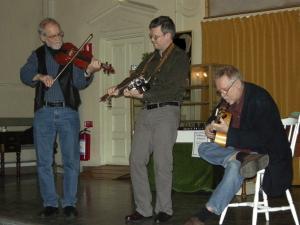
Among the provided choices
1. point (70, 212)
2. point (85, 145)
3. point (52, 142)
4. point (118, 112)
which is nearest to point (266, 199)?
point (70, 212)

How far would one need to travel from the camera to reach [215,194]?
3229mm

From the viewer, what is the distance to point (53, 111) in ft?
12.9

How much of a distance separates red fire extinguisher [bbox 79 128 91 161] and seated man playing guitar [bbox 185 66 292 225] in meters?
5.39

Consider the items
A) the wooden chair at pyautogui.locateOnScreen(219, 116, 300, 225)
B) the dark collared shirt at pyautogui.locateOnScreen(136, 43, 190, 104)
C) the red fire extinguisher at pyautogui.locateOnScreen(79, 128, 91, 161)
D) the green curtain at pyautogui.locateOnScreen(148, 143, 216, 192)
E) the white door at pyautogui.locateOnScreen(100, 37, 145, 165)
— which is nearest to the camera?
the wooden chair at pyautogui.locateOnScreen(219, 116, 300, 225)

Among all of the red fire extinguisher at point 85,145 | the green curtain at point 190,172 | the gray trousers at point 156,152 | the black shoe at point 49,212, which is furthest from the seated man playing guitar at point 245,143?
the red fire extinguisher at point 85,145

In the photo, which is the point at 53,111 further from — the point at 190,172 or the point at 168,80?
the point at 190,172

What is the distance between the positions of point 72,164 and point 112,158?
15.6 feet

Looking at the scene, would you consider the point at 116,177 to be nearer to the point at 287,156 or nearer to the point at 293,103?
the point at 293,103

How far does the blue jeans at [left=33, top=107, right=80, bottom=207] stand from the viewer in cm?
393

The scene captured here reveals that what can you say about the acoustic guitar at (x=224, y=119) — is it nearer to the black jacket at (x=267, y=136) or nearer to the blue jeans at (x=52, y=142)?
the black jacket at (x=267, y=136)

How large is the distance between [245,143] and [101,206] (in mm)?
1734

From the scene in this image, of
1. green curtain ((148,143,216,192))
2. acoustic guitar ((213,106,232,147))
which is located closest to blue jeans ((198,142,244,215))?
acoustic guitar ((213,106,232,147))

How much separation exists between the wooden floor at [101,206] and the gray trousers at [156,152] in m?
0.16

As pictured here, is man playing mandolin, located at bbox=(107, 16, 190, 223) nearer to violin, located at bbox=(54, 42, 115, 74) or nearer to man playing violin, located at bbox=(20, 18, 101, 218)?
violin, located at bbox=(54, 42, 115, 74)
